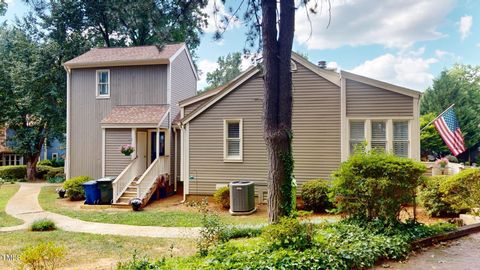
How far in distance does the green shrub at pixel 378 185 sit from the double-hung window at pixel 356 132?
5.20 m

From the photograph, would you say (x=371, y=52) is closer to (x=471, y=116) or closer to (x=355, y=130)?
(x=355, y=130)

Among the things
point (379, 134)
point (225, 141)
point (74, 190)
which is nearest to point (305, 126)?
point (379, 134)

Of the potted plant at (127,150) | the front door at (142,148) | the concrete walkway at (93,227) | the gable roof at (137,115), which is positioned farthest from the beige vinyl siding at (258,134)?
the concrete walkway at (93,227)

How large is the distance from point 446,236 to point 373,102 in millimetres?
6045

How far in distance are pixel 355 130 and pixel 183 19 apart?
769 centimetres

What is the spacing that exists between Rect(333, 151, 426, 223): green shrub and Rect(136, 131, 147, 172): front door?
11171mm

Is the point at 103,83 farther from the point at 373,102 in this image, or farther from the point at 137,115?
the point at 373,102

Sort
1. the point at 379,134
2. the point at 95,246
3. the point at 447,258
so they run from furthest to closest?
the point at 379,134
the point at 95,246
the point at 447,258

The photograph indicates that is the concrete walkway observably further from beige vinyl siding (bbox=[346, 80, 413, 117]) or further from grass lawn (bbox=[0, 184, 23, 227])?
beige vinyl siding (bbox=[346, 80, 413, 117])

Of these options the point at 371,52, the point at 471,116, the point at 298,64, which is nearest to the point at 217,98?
the point at 298,64

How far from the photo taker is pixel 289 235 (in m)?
4.76

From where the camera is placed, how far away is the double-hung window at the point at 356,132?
37.7 ft

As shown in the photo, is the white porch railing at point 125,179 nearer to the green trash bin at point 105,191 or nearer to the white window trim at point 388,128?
the green trash bin at point 105,191

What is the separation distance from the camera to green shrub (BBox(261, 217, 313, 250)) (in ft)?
15.4
